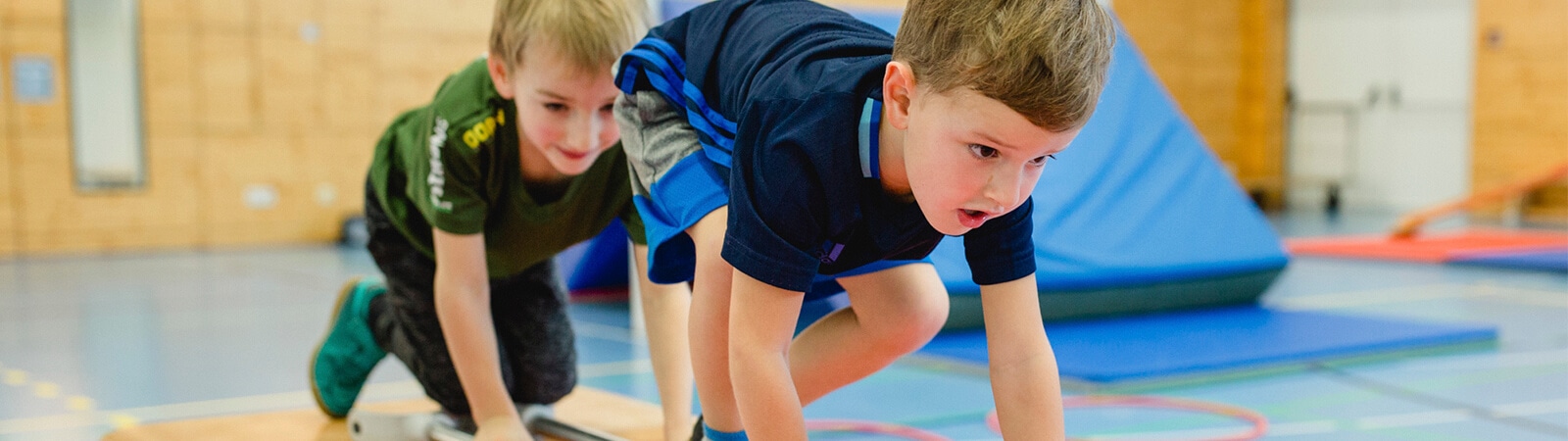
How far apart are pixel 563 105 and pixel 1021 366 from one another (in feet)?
2.38

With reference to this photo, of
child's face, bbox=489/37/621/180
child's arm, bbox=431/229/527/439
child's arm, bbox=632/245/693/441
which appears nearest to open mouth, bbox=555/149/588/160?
child's face, bbox=489/37/621/180

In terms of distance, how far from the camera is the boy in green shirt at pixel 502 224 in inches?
69.9

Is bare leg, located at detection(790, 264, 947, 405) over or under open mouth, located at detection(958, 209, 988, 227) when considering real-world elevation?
under

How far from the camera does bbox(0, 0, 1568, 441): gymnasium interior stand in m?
2.65

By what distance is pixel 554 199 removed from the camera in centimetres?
207

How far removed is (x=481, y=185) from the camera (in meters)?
1.96

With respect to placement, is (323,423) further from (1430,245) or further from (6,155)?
(1430,245)

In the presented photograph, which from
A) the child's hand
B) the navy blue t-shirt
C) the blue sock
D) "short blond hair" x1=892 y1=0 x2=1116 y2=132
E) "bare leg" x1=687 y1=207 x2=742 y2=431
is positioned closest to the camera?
"short blond hair" x1=892 y1=0 x2=1116 y2=132

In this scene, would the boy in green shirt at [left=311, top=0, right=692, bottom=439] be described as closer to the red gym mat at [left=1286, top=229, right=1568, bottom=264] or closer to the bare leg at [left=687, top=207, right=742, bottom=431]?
the bare leg at [left=687, top=207, right=742, bottom=431]

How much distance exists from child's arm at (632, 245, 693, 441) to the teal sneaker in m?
0.65

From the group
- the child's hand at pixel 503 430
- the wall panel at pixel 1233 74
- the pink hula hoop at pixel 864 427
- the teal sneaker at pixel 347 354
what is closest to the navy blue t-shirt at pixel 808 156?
the child's hand at pixel 503 430

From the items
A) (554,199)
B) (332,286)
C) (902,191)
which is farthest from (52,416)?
(332,286)

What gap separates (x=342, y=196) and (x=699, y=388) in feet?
20.3

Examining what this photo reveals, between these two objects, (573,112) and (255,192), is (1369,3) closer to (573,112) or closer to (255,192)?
(255,192)
